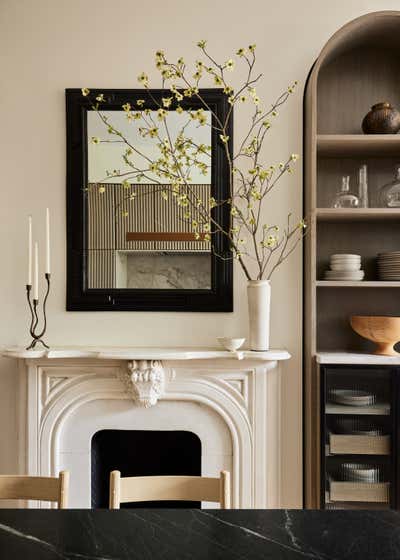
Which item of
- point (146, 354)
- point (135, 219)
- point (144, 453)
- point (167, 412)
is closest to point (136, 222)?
point (135, 219)

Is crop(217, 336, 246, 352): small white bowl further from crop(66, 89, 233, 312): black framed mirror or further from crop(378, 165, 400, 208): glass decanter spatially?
crop(378, 165, 400, 208): glass decanter

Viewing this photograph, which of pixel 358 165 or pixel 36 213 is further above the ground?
pixel 358 165

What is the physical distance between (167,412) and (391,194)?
1.49 metres

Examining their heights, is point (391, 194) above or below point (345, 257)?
above

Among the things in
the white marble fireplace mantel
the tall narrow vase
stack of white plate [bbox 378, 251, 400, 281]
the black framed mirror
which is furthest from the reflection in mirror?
stack of white plate [bbox 378, 251, 400, 281]

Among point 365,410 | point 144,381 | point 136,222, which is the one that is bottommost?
point 365,410

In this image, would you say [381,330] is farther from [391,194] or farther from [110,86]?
[110,86]

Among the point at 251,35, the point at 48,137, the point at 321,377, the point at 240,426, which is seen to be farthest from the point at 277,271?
the point at 48,137

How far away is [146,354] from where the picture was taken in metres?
2.19

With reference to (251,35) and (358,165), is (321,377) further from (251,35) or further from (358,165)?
(251,35)

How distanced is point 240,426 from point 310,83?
1.65 metres

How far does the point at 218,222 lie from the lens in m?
2.41

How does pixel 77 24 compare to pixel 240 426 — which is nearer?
pixel 240 426

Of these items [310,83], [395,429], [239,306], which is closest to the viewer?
[395,429]
